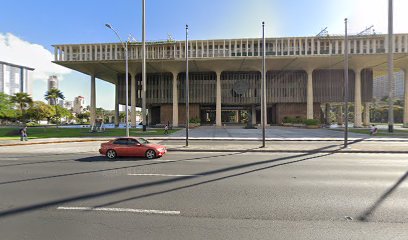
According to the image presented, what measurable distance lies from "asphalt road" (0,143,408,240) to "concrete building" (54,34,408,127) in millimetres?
34356

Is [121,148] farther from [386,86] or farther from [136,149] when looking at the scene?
[386,86]

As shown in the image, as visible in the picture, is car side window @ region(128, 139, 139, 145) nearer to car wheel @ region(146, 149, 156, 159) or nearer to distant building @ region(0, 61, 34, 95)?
car wheel @ region(146, 149, 156, 159)

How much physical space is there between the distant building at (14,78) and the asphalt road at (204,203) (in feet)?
425

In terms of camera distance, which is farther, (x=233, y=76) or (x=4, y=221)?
(x=233, y=76)

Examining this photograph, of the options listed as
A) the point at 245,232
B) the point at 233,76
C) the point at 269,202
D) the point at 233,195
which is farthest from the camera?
the point at 233,76

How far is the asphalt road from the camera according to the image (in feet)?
13.5

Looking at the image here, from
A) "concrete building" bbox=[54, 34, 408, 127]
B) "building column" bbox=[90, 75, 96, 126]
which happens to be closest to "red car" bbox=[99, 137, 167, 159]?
"concrete building" bbox=[54, 34, 408, 127]

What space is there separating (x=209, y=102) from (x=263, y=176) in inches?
1651

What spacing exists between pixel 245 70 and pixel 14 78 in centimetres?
12151

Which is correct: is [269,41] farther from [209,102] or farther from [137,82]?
[137,82]

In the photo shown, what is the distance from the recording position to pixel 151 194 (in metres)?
6.05

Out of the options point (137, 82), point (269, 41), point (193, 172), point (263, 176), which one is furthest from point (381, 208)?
point (137, 82)

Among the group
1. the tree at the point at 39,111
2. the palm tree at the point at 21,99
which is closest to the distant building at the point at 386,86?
the tree at the point at 39,111

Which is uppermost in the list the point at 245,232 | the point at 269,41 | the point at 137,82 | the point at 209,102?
the point at 269,41
